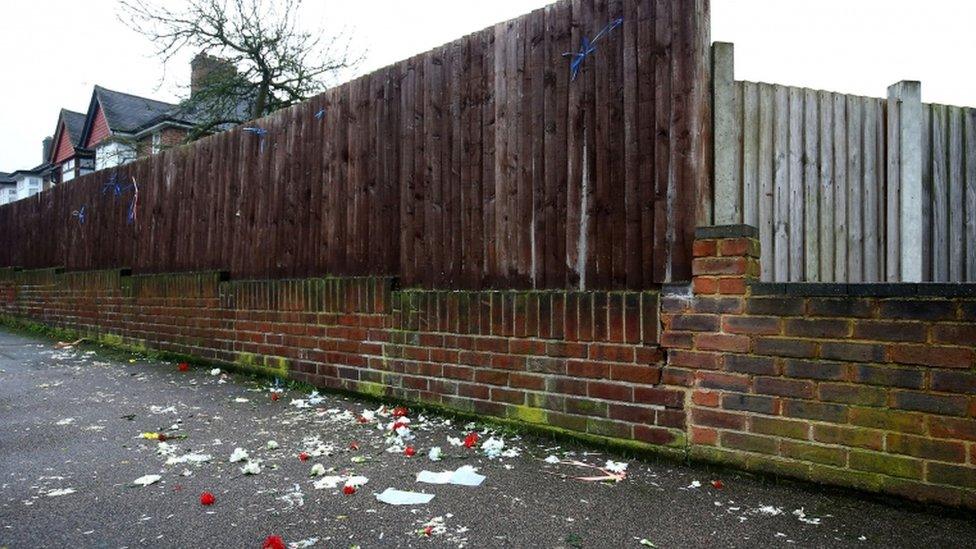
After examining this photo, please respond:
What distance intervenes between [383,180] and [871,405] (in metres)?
3.32

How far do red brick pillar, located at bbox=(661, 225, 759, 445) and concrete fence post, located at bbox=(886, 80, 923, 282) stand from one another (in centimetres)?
95

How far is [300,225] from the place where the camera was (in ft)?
17.3

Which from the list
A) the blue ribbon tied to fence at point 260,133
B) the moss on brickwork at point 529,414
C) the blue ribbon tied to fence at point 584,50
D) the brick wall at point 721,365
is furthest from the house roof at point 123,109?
the moss on brickwork at point 529,414

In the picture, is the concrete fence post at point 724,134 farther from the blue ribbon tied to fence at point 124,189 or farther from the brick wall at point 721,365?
the blue ribbon tied to fence at point 124,189

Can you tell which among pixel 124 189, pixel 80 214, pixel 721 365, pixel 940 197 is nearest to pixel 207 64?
pixel 80 214

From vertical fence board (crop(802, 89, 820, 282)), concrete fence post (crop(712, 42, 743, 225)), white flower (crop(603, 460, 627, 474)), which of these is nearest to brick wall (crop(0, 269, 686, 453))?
white flower (crop(603, 460, 627, 474))

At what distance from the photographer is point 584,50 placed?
11.2 feet

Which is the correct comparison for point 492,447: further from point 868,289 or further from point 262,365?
point 262,365

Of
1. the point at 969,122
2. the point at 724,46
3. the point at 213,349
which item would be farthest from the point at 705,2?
the point at 213,349

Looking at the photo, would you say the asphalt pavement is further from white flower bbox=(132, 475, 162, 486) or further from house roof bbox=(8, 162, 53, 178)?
house roof bbox=(8, 162, 53, 178)

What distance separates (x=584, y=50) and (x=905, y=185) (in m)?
1.84

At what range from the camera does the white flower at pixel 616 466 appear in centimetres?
294

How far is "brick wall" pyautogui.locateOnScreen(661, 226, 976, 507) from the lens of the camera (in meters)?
2.37

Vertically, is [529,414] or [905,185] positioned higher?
[905,185]
